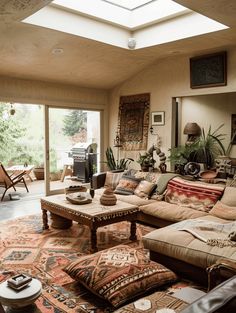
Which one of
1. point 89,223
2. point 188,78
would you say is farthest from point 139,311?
point 188,78

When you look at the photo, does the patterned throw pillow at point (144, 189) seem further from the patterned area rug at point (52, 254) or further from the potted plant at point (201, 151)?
the potted plant at point (201, 151)

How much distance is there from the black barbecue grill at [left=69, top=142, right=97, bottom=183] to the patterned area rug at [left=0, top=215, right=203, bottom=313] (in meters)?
2.39

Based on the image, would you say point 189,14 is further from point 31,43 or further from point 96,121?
point 96,121

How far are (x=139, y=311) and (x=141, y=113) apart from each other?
201 inches

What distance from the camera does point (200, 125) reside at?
7223mm

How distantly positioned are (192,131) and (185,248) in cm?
436

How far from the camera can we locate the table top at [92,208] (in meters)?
3.52

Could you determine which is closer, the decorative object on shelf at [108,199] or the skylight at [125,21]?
the decorative object on shelf at [108,199]

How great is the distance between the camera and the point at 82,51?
5137 mm

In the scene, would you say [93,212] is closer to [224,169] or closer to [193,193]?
[193,193]

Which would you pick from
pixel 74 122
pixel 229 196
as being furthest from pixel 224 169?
pixel 74 122

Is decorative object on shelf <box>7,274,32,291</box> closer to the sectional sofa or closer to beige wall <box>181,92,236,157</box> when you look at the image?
the sectional sofa

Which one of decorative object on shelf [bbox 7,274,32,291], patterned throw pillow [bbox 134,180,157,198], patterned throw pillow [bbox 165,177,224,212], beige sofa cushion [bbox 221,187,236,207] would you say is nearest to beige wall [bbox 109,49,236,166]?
patterned throw pillow [bbox 134,180,157,198]

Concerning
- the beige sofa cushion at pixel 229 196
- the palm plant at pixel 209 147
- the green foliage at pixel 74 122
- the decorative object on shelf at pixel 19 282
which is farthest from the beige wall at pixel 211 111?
the decorative object on shelf at pixel 19 282
